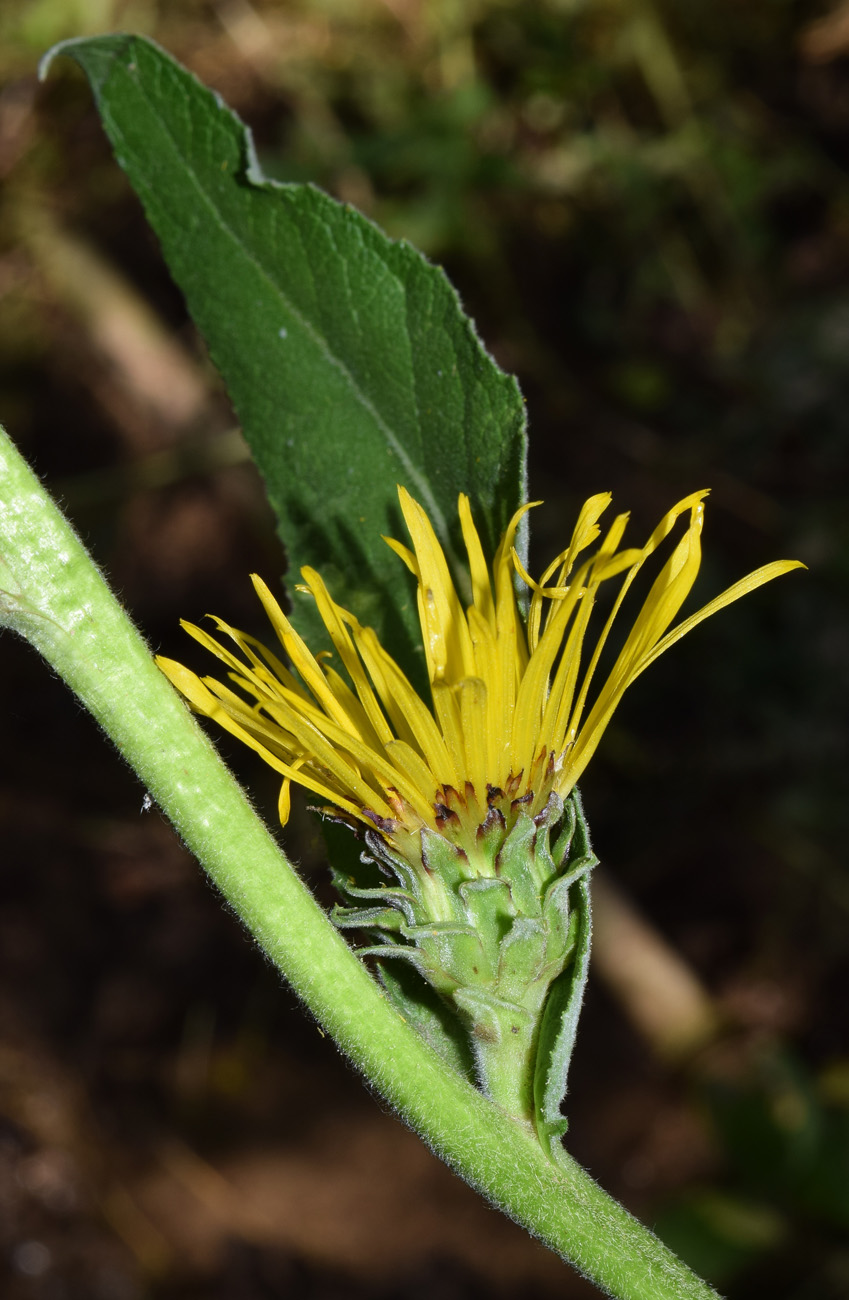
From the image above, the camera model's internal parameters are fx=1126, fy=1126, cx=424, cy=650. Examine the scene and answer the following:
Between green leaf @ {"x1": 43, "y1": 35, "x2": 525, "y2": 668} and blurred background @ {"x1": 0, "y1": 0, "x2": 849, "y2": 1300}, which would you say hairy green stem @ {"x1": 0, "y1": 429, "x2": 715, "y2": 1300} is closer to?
green leaf @ {"x1": 43, "y1": 35, "x2": 525, "y2": 668}

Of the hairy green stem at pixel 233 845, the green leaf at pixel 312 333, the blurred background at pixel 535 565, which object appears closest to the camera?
the hairy green stem at pixel 233 845

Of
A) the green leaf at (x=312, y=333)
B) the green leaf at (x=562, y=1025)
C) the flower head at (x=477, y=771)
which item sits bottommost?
the green leaf at (x=562, y=1025)

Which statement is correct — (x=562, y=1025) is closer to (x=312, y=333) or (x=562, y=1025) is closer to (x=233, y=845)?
(x=233, y=845)

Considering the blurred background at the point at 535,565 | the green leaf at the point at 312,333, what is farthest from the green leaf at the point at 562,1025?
the blurred background at the point at 535,565

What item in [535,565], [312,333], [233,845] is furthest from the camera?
[535,565]

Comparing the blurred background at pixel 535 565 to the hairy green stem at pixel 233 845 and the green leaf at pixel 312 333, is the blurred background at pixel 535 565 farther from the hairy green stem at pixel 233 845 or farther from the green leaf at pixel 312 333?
the hairy green stem at pixel 233 845

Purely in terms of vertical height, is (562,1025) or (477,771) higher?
(477,771)

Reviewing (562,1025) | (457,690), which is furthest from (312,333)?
(562,1025)

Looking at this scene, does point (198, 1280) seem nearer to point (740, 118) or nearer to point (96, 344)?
point (96, 344)
